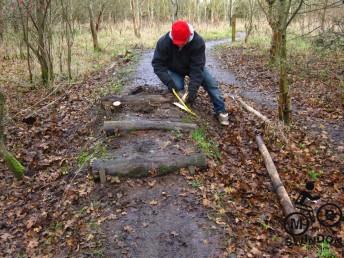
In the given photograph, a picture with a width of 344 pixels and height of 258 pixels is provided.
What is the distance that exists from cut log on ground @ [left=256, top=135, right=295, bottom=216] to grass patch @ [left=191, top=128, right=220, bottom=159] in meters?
0.79

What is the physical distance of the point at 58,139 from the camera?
24.4 feet

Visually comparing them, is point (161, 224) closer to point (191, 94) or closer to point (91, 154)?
point (91, 154)

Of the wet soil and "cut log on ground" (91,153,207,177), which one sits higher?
"cut log on ground" (91,153,207,177)

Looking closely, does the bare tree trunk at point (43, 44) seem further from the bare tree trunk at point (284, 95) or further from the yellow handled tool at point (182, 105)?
the bare tree trunk at point (284, 95)

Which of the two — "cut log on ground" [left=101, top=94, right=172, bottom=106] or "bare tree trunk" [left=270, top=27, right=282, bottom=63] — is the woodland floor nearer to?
"cut log on ground" [left=101, top=94, right=172, bottom=106]

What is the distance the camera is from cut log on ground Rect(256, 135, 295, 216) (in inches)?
188

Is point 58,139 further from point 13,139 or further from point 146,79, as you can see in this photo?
point 146,79

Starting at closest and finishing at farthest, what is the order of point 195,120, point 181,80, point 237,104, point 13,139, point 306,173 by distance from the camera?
point 306,173 → point 195,120 → point 181,80 → point 13,139 → point 237,104

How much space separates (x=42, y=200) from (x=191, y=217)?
223 cm

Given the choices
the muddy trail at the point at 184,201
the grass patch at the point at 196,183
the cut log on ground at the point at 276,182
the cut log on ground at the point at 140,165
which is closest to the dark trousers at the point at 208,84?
the muddy trail at the point at 184,201

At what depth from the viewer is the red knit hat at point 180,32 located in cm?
612

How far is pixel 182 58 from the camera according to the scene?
6.82 metres

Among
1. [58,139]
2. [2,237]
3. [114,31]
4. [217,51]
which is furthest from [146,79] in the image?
[114,31]

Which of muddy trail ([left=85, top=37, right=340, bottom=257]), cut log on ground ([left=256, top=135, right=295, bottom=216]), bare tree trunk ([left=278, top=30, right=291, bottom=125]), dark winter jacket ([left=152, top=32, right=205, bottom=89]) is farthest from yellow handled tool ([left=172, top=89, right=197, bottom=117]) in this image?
bare tree trunk ([left=278, top=30, right=291, bottom=125])
